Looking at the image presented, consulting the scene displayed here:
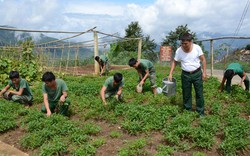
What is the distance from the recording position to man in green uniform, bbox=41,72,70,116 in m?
6.07

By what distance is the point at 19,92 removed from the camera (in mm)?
7184

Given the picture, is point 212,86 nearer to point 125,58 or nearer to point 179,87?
point 179,87

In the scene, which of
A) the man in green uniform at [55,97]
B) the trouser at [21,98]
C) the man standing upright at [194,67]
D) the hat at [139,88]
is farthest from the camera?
the hat at [139,88]

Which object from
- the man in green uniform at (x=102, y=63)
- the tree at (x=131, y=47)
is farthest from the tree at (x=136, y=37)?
the man in green uniform at (x=102, y=63)

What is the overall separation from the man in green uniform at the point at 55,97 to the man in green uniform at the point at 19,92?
1169 millimetres

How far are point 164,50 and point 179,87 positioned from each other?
36.0 ft

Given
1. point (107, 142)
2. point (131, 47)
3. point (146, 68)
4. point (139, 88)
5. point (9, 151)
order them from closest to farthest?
point (9, 151) → point (107, 142) → point (146, 68) → point (139, 88) → point (131, 47)

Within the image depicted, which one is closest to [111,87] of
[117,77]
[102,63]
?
[117,77]

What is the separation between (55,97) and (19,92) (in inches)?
55.8

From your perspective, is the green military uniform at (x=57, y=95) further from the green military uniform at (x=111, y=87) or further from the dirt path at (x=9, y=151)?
the dirt path at (x=9, y=151)

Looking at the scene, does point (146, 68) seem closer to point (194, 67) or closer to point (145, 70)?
point (145, 70)

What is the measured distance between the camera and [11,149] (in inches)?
195

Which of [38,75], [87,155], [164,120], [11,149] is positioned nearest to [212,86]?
[164,120]

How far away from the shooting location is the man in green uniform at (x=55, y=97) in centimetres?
607
